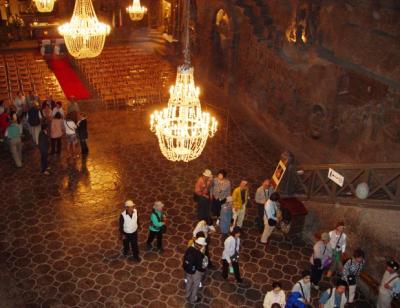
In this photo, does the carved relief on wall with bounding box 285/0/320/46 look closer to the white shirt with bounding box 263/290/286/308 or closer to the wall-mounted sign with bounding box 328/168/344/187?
the wall-mounted sign with bounding box 328/168/344/187

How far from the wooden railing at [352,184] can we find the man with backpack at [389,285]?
60.3 inches

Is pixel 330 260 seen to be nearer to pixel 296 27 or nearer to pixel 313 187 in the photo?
pixel 313 187

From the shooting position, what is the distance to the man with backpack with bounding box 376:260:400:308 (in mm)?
7707

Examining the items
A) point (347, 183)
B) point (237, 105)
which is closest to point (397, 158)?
point (347, 183)

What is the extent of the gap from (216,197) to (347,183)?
2805 mm

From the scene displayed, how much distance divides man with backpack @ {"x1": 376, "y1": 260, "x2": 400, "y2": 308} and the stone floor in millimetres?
826

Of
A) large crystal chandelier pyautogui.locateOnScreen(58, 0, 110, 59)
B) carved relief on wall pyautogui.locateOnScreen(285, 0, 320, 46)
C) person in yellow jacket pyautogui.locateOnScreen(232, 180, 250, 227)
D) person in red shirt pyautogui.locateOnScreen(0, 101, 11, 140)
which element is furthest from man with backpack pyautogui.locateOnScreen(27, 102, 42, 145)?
carved relief on wall pyautogui.locateOnScreen(285, 0, 320, 46)

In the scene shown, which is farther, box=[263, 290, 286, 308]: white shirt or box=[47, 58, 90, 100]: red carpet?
box=[47, 58, 90, 100]: red carpet

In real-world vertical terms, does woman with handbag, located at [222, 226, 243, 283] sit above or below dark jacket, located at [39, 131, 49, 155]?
below

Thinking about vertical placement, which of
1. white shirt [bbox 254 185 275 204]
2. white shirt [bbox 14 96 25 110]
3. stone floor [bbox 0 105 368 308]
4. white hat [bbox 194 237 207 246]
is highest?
white shirt [bbox 14 96 25 110]

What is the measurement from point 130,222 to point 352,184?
4.56 metres

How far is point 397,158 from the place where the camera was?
396 inches

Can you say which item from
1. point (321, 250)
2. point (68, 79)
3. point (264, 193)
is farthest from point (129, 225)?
point (68, 79)

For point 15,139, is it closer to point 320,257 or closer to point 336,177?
point 336,177
